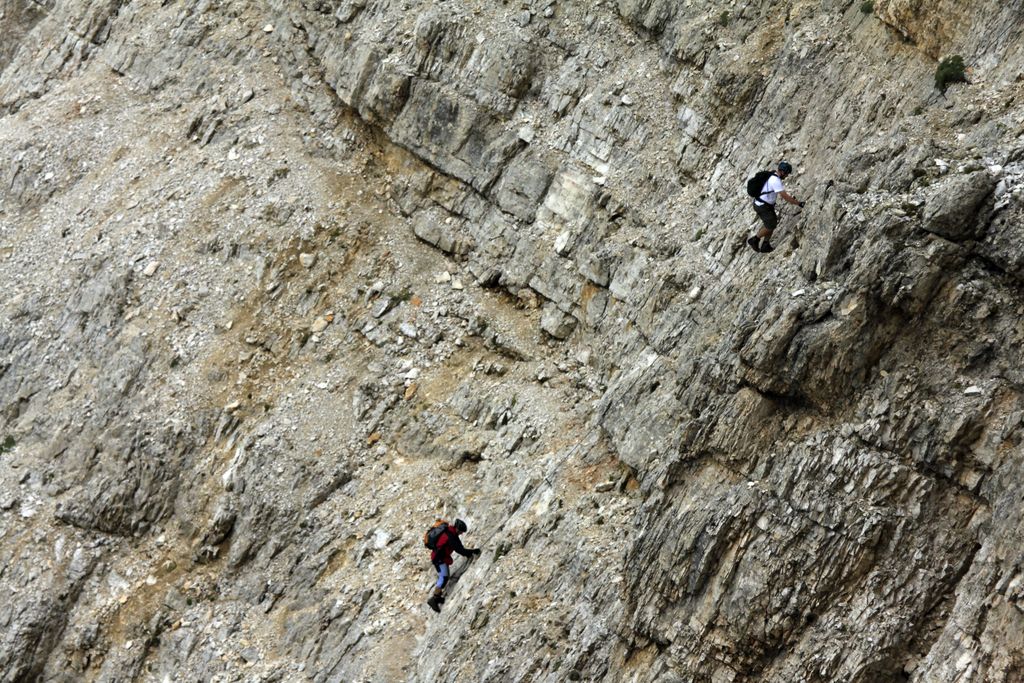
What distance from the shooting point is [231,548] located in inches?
1085

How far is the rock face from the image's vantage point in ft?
58.0

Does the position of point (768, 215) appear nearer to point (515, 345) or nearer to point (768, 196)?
point (768, 196)

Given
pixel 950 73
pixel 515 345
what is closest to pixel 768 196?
pixel 950 73

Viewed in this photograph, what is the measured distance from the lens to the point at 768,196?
70.4ft

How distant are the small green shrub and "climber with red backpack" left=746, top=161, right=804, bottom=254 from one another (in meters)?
3.09

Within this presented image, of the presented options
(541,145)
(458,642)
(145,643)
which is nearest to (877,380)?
(458,642)

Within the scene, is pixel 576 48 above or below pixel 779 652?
above

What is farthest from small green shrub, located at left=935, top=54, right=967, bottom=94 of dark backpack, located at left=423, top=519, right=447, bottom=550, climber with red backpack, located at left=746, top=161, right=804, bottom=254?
dark backpack, located at left=423, top=519, right=447, bottom=550

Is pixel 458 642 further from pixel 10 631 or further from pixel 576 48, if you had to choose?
pixel 576 48

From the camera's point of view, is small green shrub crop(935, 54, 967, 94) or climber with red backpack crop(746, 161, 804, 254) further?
climber with red backpack crop(746, 161, 804, 254)

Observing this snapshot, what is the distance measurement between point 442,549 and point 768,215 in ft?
30.1

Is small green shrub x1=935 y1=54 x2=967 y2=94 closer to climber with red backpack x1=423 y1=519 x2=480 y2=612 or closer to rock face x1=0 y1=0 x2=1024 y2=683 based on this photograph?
rock face x1=0 y1=0 x2=1024 y2=683

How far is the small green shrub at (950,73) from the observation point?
2070 cm

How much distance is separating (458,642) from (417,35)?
18385mm
